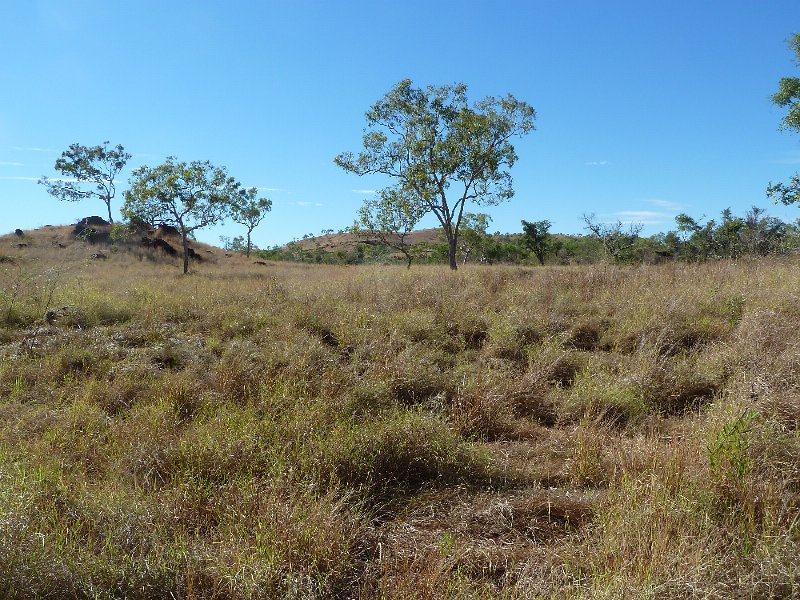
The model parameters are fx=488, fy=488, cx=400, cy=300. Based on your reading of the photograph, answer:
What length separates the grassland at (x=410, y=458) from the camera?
2.31 metres

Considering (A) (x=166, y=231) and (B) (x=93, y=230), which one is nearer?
(B) (x=93, y=230)

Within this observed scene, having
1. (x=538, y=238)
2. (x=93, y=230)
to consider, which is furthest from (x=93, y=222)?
(x=538, y=238)

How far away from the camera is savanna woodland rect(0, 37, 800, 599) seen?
7.62ft

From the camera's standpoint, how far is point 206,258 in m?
34.2

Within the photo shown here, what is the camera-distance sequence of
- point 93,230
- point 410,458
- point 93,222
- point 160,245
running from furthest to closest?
point 93,222, point 93,230, point 160,245, point 410,458

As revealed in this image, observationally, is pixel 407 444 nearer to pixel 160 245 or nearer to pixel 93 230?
pixel 160 245

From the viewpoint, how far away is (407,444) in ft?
11.6

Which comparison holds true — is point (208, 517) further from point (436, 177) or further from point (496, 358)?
point (436, 177)

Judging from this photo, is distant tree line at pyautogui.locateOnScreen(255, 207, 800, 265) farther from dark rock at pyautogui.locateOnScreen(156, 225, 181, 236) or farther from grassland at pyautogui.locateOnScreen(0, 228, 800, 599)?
grassland at pyautogui.locateOnScreen(0, 228, 800, 599)

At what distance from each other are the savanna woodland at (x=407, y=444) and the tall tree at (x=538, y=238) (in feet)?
Result: 134

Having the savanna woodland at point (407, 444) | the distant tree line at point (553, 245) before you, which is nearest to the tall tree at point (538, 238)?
the distant tree line at point (553, 245)

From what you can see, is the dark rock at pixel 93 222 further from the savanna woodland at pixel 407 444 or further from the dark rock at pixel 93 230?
the savanna woodland at pixel 407 444

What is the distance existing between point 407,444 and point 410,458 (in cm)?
10

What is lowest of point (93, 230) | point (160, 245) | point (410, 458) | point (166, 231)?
point (410, 458)
